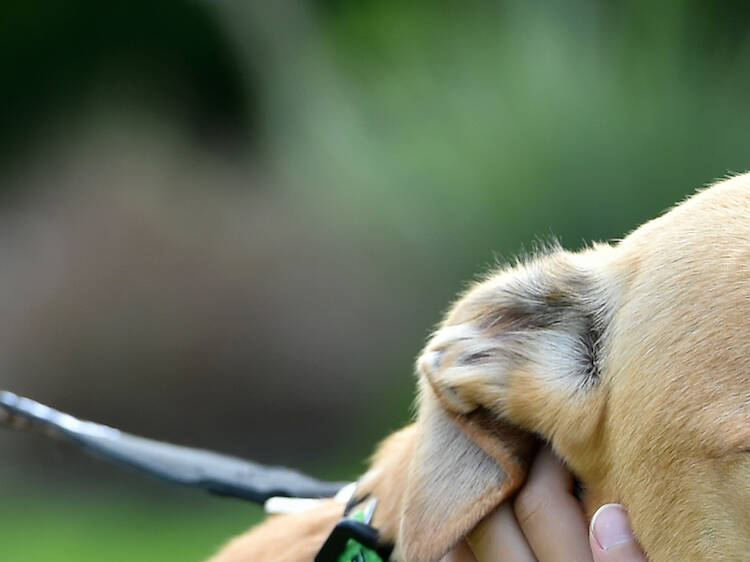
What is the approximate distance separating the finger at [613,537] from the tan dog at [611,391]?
2 centimetres

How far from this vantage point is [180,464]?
3195mm

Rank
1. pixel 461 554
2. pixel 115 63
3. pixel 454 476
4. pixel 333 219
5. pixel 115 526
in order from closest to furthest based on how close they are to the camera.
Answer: pixel 454 476
pixel 461 554
pixel 115 526
pixel 333 219
pixel 115 63

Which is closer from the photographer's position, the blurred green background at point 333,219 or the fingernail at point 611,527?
the fingernail at point 611,527

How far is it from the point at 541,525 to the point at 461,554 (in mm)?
214

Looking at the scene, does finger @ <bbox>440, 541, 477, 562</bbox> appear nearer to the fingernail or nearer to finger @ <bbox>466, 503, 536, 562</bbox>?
finger @ <bbox>466, 503, 536, 562</bbox>

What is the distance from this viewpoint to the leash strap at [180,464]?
312 cm

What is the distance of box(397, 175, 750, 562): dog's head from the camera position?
1969mm

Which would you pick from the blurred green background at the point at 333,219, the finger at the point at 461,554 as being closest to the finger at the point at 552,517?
the finger at the point at 461,554

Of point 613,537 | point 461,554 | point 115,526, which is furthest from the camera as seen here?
point 115,526

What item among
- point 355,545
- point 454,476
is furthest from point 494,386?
point 355,545

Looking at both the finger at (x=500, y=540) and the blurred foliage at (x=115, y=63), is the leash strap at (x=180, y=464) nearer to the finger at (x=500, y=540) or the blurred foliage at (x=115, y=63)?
the finger at (x=500, y=540)

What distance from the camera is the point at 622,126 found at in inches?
372

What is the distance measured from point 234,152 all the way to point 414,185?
8.43 feet

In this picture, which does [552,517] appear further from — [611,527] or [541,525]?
[611,527]
